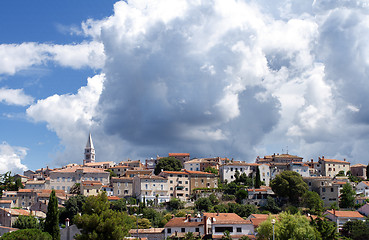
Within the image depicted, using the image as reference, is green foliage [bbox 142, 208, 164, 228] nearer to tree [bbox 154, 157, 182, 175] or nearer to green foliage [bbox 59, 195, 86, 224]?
green foliage [bbox 59, 195, 86, 224]

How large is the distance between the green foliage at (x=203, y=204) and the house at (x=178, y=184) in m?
9.16

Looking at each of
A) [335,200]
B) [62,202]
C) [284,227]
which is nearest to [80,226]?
[284,227]

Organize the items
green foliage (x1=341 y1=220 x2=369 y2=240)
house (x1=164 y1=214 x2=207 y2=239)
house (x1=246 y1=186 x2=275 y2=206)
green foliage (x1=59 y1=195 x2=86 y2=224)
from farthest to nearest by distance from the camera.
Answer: house (x1=246 y1=186 x2=275 y2=206)
green foliage (x1=59 y1=195 x2=86 y2=224)
house (x1=164 y1=214 x2=207 y2=239)
green foliage (x1=341 y1=220 x2=369 y2=240)

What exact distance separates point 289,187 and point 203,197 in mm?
18641

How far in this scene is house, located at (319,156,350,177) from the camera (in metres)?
133

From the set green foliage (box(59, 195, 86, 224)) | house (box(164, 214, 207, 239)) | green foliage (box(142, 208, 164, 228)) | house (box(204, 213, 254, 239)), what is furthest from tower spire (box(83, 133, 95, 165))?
house (box(204, 213, 254, 239))

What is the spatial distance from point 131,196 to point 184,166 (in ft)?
98.6

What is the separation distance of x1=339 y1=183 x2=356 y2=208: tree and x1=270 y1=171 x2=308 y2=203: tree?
313 inches

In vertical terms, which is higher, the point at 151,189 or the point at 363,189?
the point at 151,189

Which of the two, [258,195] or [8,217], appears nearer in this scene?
[8,217]

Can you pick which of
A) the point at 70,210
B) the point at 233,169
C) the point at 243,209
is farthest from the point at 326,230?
the point at 233,169

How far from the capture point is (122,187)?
349ft

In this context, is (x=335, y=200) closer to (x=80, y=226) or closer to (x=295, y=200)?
(x=295, y=200)

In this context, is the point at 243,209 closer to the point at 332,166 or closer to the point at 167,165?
the point at 167,165
